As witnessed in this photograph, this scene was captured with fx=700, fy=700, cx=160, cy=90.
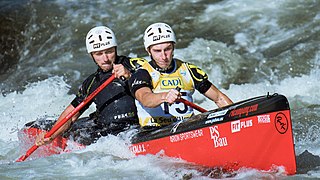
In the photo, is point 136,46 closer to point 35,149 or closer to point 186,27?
point 186,27

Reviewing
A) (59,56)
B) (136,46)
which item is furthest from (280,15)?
(59,56)

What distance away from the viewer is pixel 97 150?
6.96m

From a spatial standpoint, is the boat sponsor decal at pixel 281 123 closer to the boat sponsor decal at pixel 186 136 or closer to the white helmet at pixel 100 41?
the boat sponsor decal at pixel 186 136

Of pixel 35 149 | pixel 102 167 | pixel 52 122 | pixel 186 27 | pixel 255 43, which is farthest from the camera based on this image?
pixel 186 27

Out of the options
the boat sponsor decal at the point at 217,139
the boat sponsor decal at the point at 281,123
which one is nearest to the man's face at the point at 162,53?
the boat sponsor decal at the point at 217,139

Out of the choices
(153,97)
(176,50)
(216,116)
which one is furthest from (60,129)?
(176,50)

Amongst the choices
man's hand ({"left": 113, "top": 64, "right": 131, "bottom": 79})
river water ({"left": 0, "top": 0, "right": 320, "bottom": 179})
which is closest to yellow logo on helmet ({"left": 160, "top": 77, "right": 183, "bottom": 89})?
man's hand ({"left": 113, "top": 64, "right": 131, "bottom": 79})

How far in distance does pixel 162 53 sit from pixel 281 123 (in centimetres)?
143

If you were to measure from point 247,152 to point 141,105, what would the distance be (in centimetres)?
139

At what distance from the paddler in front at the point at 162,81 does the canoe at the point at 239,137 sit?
37 centimetres

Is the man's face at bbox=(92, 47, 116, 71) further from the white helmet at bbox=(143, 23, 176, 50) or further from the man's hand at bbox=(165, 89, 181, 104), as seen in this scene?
the man's hand at bbox=(165, 89, 181, 104)

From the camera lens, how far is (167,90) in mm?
→ 6582

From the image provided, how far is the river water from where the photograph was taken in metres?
9.38

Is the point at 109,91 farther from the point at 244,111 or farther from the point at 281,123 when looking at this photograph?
the point at 281,123
